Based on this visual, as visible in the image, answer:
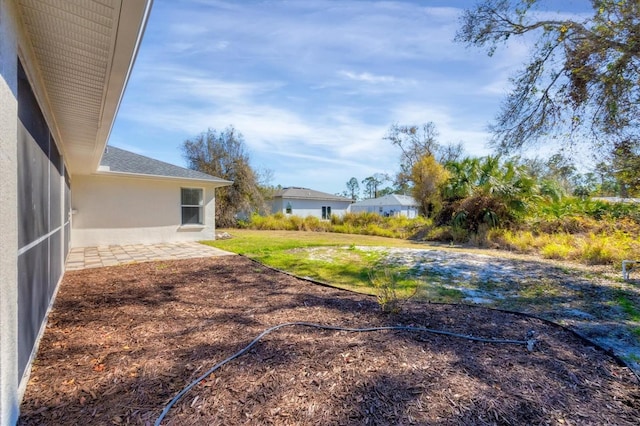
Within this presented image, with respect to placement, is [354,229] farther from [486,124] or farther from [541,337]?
[541,337]

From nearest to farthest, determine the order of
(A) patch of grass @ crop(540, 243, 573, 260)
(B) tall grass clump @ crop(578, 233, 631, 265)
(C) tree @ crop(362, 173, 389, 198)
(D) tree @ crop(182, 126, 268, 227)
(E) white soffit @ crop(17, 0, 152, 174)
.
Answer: (E) white soffit @ crop(17, 0, 152, 174) → (B) tall grass clump @ crop(578, 233, 631, 265) → (A) patch of grass @ crop(540, 243, 573, 260) → (D) tree @ crop(182, 126, 268, 227) → (C) tree @ crop(362, 173, 389, 198)

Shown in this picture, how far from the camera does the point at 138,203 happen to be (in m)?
10.4

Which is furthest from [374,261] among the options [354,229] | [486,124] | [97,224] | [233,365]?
[354,229]

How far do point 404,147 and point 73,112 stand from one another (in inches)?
1083

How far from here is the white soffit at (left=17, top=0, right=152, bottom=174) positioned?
75.0 inches

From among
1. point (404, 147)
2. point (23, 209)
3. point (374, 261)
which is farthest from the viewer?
point (404, 147)

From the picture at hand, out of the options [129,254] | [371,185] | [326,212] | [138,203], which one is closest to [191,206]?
[138,203]

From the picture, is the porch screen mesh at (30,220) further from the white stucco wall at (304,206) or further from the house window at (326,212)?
the house window at (326,212)

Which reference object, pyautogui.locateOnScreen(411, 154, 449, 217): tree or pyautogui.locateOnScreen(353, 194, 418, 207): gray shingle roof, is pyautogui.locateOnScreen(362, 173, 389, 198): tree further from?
pyautogui.locateOnScreen(411, 154, 449, 217): tree

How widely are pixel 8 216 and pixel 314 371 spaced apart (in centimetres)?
217

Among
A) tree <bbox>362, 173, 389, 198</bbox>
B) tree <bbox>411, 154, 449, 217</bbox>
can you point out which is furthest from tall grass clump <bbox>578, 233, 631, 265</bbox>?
tree <bbox>362, 173, 389, 198</bbox>

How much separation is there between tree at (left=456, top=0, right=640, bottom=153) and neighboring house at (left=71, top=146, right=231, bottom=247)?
9271 millimetres

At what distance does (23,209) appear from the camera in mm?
2305

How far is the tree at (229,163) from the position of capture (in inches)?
758
